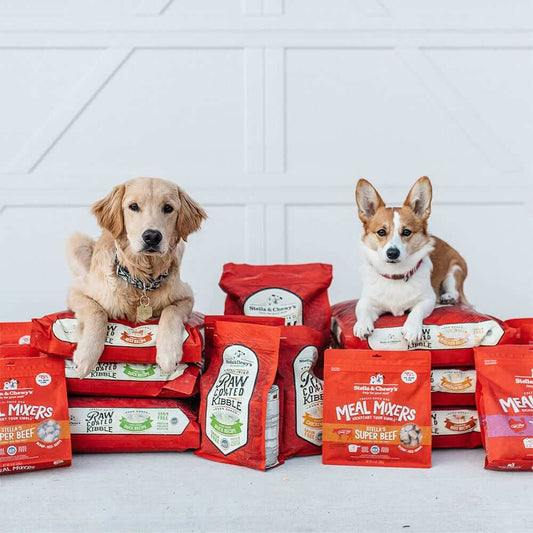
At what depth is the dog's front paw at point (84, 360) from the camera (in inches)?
97.5

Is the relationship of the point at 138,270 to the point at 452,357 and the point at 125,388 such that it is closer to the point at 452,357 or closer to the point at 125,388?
the point at 125,388

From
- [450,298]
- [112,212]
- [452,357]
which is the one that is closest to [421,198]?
[450,298]

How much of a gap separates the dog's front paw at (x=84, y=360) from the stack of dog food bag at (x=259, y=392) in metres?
0.42

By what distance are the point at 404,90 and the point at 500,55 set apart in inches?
23.9

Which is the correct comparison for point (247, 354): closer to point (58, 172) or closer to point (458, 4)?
point (58, 172)

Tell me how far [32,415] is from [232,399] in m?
0.72

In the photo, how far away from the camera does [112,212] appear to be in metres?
2.58

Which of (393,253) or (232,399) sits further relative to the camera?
(393,253)

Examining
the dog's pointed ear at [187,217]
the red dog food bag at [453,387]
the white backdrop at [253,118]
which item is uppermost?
the white backdrop at [253,118]

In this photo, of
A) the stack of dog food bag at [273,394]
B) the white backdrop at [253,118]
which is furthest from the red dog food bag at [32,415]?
the white backdrop at [253,118]

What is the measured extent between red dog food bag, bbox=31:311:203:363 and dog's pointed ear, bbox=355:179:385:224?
0.87m

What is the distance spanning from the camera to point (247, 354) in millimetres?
2508

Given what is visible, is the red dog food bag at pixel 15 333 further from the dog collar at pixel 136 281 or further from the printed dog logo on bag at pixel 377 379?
the printed dog logo on bag at pixel 377 379

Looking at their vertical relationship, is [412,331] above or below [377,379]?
above
